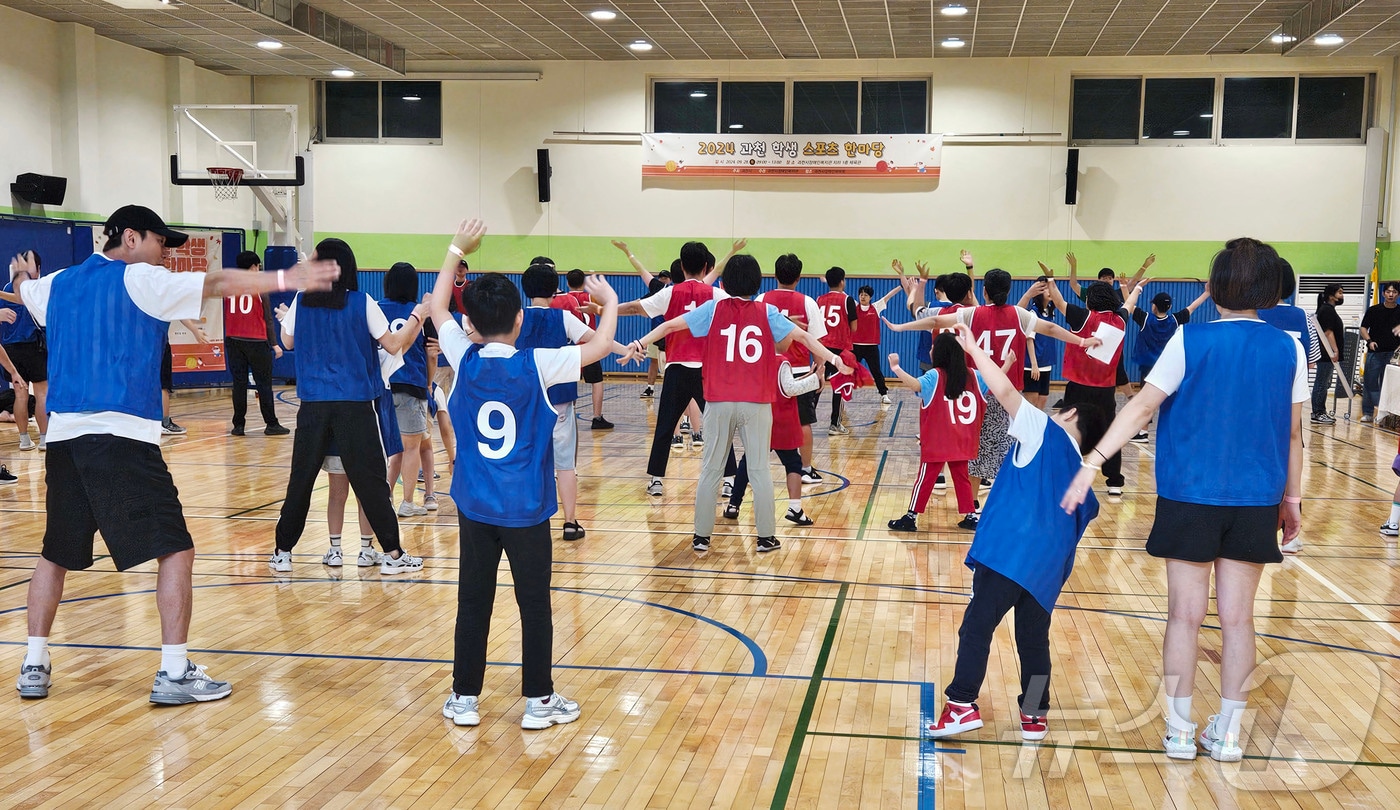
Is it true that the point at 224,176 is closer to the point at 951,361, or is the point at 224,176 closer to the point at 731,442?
the point at 731,442

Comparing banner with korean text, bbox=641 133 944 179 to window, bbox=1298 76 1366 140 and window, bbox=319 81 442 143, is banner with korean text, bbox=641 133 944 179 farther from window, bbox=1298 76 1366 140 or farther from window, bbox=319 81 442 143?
window, bbox=1298 76 1366 140

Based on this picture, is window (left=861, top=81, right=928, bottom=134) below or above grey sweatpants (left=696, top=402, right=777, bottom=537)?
above

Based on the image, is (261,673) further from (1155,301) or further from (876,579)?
(1155,301)

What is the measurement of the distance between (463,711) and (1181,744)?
2453 mm

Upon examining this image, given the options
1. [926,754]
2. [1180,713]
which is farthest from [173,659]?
[1180,713]

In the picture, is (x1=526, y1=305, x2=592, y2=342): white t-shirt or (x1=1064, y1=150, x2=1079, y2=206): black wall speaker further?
(x1=1064, y1=150, x2=1079, y2=206): black wall speaker

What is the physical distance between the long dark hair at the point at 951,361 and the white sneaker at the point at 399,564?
3.05 m

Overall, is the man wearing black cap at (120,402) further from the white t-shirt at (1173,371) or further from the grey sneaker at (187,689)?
the white t-shirt at (1173,371)

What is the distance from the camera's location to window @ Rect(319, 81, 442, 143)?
2111 cm

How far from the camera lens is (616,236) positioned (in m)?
20.8

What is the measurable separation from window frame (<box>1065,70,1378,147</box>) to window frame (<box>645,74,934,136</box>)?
7.81ft

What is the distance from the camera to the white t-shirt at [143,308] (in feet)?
13.2

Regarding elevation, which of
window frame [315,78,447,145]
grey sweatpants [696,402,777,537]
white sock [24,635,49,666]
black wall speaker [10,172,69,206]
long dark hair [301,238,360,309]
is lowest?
white sock [24,635,49,666]

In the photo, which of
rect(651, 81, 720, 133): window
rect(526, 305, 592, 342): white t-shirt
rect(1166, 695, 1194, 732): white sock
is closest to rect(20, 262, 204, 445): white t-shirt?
rect(526, 305, 592, 342): white t-shirt
